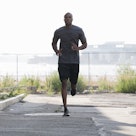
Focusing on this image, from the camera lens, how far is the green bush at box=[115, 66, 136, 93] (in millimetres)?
23108

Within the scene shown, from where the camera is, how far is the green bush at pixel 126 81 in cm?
2311

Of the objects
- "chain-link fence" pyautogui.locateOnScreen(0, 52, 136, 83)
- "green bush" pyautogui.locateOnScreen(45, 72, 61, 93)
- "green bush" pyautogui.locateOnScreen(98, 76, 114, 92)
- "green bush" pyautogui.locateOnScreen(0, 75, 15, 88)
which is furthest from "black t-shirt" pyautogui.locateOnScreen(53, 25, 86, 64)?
"chain-link fence" pyautogui.locateOnScreen(0, 52, 136, 83)

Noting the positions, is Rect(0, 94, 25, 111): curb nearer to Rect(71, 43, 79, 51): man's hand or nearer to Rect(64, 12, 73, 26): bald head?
Rect(71, 43, 79, 51): man's hand

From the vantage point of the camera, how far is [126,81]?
76.6ft

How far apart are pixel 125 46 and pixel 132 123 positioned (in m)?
29.0

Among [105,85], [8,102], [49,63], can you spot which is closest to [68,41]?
[8,102]

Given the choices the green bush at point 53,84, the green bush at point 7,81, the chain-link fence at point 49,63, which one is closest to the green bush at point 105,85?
the chain-link fence at point 49,63

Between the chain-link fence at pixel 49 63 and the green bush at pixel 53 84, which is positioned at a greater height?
the chain-link fence at pixel 49 63

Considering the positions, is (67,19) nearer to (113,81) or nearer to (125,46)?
(113,81)

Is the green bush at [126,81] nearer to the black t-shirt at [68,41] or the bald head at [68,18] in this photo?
the black t-shirt at [68,41]

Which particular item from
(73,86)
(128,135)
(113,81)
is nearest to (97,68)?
(113,81)

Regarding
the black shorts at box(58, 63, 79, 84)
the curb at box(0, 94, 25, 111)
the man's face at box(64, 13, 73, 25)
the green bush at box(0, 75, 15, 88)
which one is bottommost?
the curb at box(0, 94, 25, 111)

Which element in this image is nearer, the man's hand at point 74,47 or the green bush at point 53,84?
the man's hand at point 74,47

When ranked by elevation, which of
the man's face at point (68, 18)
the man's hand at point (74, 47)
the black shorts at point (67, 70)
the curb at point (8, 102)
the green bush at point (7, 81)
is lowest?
the curb at point (8, 102)
